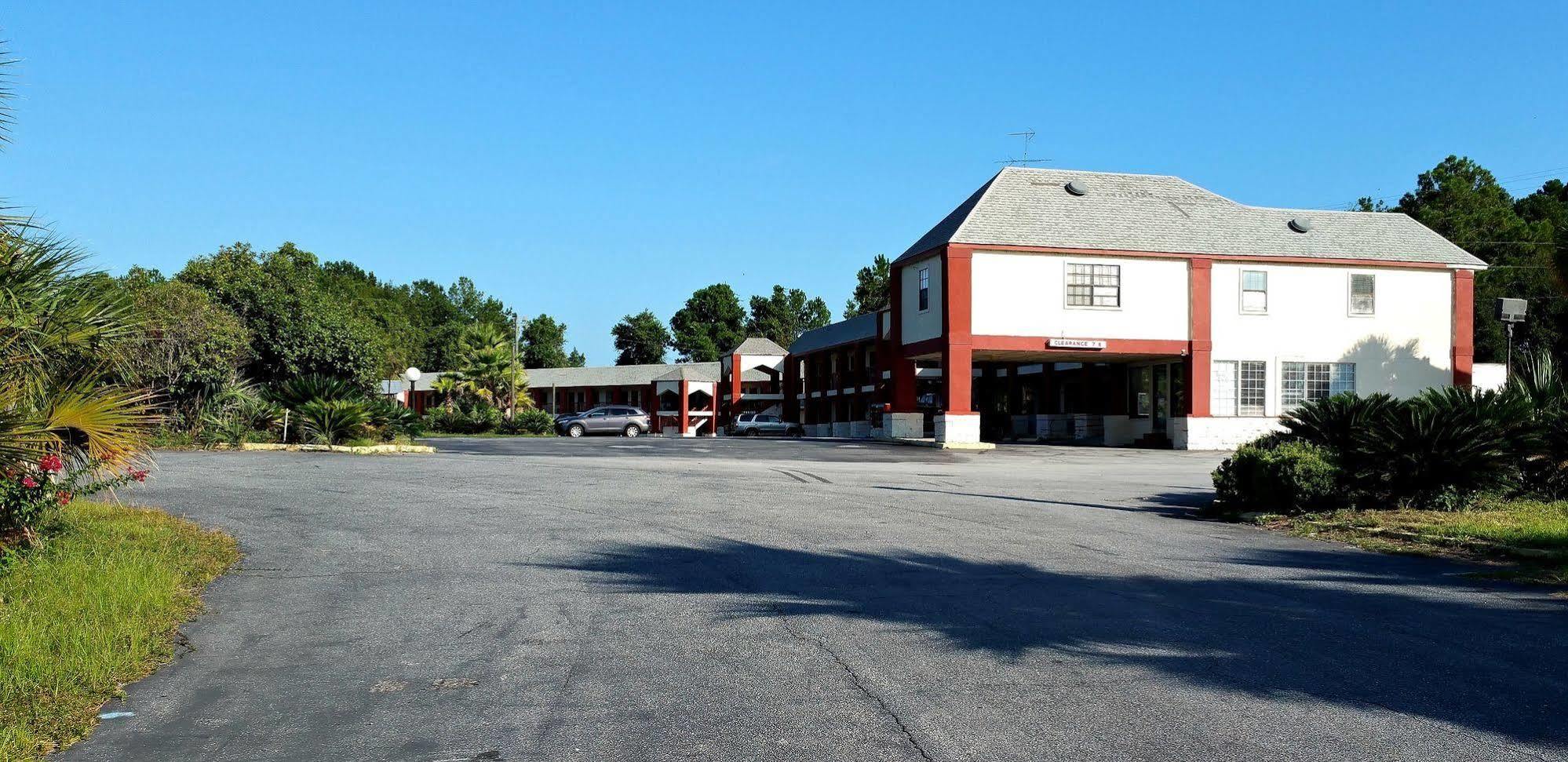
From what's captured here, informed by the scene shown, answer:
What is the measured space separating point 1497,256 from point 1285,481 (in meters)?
57.4

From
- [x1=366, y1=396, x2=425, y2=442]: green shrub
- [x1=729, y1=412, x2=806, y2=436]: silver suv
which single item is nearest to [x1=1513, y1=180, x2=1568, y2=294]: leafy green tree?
[x1=729, y1=412, x2=806, y2=436]: silver suv

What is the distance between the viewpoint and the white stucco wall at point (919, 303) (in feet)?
129

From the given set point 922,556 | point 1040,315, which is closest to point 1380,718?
point 922,556

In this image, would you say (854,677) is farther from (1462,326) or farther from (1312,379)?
(1462,326)

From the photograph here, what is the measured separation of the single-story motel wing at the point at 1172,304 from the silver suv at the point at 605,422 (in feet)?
53.4

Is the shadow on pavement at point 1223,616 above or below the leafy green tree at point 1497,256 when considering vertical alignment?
below

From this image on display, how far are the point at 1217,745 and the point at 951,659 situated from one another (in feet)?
6.27

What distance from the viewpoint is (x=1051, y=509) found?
16203mm

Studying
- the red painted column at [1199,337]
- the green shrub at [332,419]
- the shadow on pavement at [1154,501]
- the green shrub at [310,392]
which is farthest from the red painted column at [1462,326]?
the green shrub at [310,392]

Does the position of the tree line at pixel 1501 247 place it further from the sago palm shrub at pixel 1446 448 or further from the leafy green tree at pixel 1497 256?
the sago palm shrub at pixel 1446 448

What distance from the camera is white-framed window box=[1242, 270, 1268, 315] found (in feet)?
132

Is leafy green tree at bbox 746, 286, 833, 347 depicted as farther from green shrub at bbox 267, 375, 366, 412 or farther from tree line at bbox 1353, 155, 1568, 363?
green shrub at bbox 267, 375, 366, 412

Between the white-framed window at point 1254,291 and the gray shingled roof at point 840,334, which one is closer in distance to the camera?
the white-framed window at point 1254,291

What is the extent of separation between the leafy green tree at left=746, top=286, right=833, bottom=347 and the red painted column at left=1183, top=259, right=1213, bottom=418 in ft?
261
